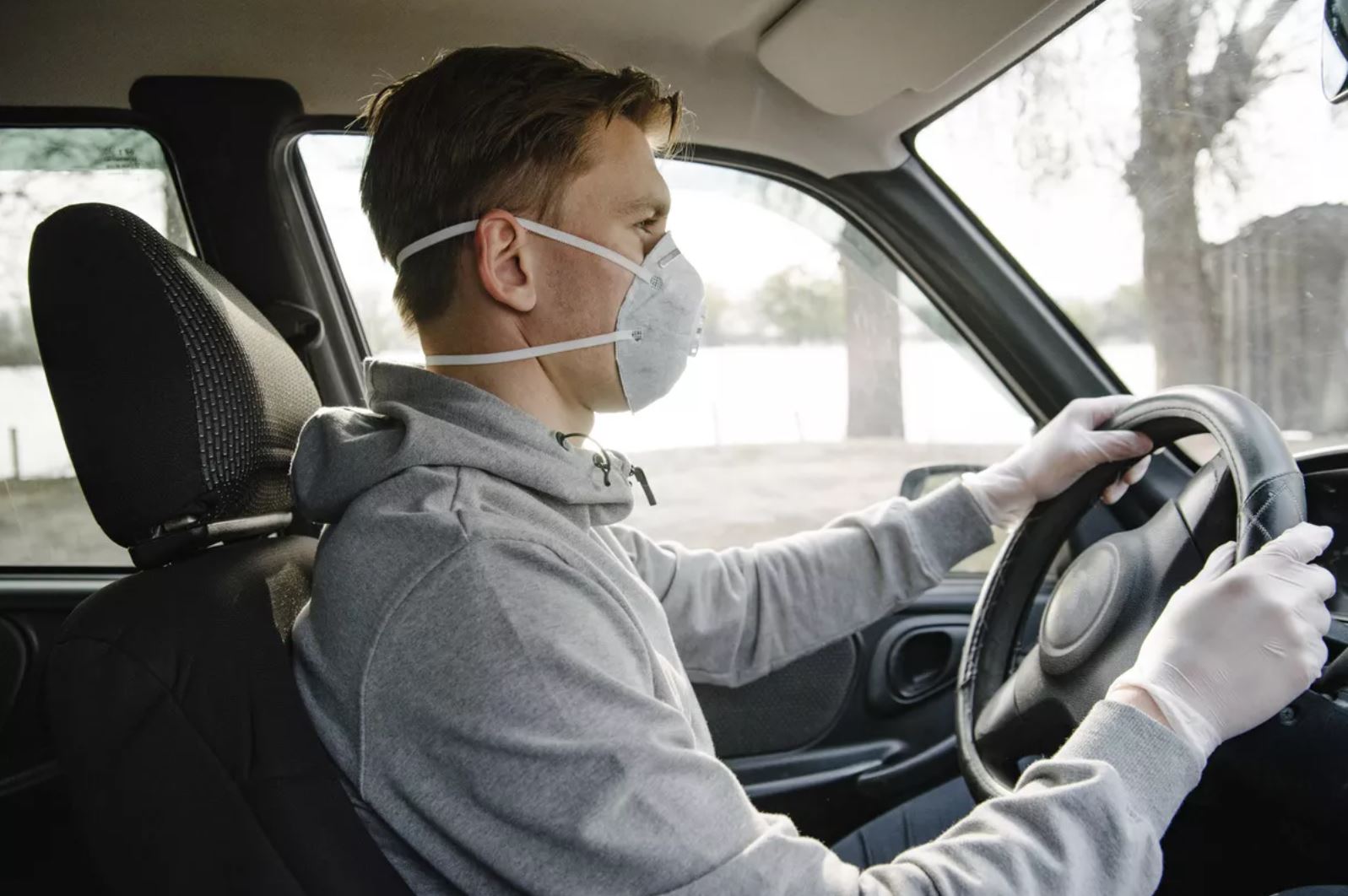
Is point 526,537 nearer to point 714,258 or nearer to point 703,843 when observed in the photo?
point 703,843

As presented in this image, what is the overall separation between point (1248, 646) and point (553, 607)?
2.28 ft

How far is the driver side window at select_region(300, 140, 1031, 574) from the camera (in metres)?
2.22

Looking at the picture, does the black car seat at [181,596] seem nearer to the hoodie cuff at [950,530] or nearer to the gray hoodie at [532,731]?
the gray hoodie at [532,731]

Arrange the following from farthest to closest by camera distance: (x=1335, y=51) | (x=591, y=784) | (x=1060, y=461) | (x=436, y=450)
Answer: (x=1060, y=461) → (x=1335, y=51) → (x=436, y=450) → (x=591, y=784)

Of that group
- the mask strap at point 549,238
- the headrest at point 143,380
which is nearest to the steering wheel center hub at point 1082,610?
the mask strap at point 549,238

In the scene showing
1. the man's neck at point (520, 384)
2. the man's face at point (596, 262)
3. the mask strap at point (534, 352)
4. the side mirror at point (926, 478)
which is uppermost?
the man's face at point (596, 262)

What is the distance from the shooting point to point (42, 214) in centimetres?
205

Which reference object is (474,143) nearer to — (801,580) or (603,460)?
(603,460)

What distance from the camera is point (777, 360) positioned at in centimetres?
242

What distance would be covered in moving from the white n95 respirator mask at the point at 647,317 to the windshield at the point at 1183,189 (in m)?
0.81

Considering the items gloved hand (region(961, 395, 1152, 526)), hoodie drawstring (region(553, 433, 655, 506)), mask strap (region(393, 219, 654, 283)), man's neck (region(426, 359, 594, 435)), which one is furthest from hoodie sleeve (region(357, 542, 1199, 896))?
gloved hand (region(961, 395, 1152, 526))

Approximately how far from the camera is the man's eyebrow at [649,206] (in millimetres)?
1458

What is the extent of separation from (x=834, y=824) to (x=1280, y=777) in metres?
1.16

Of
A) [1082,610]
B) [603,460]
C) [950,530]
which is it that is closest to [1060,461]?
[950,530]
